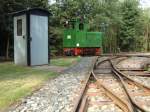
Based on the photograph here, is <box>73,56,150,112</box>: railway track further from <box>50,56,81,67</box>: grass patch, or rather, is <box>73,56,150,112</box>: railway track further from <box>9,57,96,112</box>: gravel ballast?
<box>50,56,81,67</box>: grass patch

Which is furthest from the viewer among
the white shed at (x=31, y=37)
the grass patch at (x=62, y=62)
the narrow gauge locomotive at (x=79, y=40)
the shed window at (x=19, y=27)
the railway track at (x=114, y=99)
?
the narrow gauge locomotive at (x=79, y=40)

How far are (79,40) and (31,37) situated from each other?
10202mm

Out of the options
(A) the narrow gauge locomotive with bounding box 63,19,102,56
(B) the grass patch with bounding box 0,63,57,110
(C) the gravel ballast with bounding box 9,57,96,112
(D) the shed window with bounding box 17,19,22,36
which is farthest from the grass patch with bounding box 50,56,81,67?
(C) the gravel ballast with bounding box 9,57,96,112

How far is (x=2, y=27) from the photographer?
2055cm

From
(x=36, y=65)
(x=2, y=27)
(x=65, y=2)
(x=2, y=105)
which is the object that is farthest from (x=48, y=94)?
(x=65, y=2)

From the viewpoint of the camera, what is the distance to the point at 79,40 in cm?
2642

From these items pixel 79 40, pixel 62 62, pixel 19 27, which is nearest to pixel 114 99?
pixel 19 27

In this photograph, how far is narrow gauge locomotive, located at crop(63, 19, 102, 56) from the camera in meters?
26.5

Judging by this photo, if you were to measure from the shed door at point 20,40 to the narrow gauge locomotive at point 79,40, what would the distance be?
30.6ft

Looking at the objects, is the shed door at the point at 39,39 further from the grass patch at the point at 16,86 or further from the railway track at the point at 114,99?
the railway track at the point at 114,99

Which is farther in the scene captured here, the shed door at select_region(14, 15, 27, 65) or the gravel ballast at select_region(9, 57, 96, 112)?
the shed door at select_region(14, 15, 27, 65)

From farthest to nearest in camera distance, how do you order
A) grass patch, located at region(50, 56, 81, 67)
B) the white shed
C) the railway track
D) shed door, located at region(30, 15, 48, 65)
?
grass patch, located at region(50, 56, 81, 67), shed door, located at region(30, 15, 48, 65), the white shed, the railway track

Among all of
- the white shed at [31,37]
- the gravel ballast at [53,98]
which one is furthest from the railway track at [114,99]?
the white shed at [31,37]

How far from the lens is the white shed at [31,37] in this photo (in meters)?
16.4
